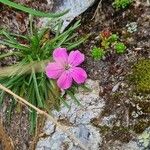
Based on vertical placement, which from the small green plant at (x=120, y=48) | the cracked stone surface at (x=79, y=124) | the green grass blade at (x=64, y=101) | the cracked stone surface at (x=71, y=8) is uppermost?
the cracked stone surface at (x=71, y=8)

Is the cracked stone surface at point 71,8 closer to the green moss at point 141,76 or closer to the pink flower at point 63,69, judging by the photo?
the pink flower at point 63,69

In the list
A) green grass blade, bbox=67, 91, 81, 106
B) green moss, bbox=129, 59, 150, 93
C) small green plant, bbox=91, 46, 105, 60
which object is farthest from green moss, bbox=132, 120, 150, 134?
small green plant, bbox=91, 46, 105, 60

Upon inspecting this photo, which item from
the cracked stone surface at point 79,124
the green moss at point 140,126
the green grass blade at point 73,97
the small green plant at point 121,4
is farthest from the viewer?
the small green plant at point 121,4

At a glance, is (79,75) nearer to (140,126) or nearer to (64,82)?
(64,82)

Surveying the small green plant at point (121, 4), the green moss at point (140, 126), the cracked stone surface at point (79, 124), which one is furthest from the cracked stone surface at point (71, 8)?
the green moss at point (140, 126)

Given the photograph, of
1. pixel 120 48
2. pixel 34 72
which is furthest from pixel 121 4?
pixel 34 72

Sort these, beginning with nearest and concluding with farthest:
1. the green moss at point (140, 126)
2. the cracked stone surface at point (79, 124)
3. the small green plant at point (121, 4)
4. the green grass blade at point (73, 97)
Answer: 1. the green moss at point (140, 126)
2. the cracked stone surface at point (79, 124)
3. the green grass blade at point (73, 97)
4. the small green plant at point (121, 4)

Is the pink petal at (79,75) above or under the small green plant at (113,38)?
under
